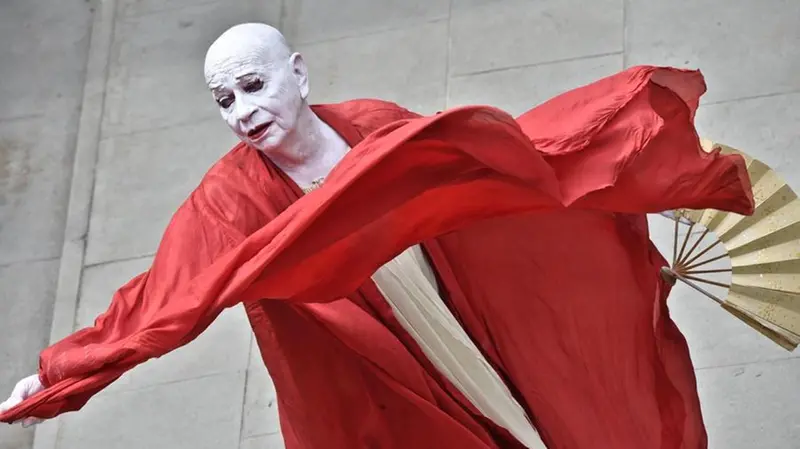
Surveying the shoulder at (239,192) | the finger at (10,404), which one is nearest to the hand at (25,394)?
the finger at (10,404)

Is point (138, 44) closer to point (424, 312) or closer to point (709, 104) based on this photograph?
point (709, 104)

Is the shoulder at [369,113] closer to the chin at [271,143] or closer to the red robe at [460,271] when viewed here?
the red robe at [460,271]

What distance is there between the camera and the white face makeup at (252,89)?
3002mm

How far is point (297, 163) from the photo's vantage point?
120 inches

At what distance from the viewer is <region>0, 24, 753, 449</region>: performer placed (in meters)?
2.74

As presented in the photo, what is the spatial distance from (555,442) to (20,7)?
2.09 metres

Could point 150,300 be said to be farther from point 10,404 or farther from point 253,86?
point 253,86

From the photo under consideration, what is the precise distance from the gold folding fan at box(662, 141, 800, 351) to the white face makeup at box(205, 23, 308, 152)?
58 centimetres

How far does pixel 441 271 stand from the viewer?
3010mm

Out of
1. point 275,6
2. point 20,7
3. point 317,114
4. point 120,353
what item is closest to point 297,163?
point 317,114

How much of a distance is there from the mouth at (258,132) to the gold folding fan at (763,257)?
60 cm

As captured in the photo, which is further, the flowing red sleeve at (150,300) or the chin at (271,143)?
the chin at (271,143)

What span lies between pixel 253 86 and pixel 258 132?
67 millimetres

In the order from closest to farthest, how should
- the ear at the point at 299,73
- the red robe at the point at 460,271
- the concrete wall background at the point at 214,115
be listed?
1. the red robe at the point at 460,271
2. the ear at the point at 299,73
3. the concrete wall background at the point at 214,115
